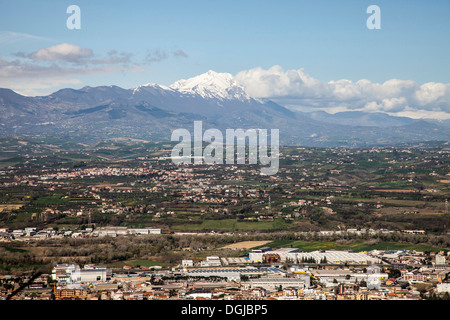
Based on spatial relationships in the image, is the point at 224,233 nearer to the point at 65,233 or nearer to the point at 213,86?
the point at 65,233

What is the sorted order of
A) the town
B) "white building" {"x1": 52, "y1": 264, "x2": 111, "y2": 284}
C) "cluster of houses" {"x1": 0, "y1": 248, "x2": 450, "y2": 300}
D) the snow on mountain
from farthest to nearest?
the snow on mountain, "white building" {"x1": 52, "y1": 264, "x2": 111, "y2": 284}, the town, "cluster of houses" {"x1": 0, "y1": 248, "x2": 450, "y2": 300}

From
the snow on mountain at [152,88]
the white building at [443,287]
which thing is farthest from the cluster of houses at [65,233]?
the snow on mountain at [152,88]

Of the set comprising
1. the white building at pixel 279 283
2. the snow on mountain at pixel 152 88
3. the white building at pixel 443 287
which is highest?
the snow on mountain at pixel 152 88

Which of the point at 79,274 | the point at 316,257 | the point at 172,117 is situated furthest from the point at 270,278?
the point at 172,117

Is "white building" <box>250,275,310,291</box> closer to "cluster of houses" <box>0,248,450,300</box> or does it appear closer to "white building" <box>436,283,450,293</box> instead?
"cluster of houses" <box>0,248,450,300</box>

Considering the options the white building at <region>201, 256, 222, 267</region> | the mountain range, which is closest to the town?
the white building at <region>201, 256, 222, 267</region>

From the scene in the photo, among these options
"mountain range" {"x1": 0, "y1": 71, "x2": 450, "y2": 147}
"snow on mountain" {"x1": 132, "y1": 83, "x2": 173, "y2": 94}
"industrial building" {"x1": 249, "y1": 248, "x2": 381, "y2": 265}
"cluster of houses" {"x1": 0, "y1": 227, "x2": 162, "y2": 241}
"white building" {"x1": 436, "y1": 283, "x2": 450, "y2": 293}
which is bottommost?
"cluster of houses" {"x1": 0, "y1": 227, "x2": 162, "y2": 241}

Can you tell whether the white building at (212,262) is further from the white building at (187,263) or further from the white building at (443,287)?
the white building at (443,287)

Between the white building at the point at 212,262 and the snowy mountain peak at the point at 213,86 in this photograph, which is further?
the snowy mountain peak at the point at 213,86
